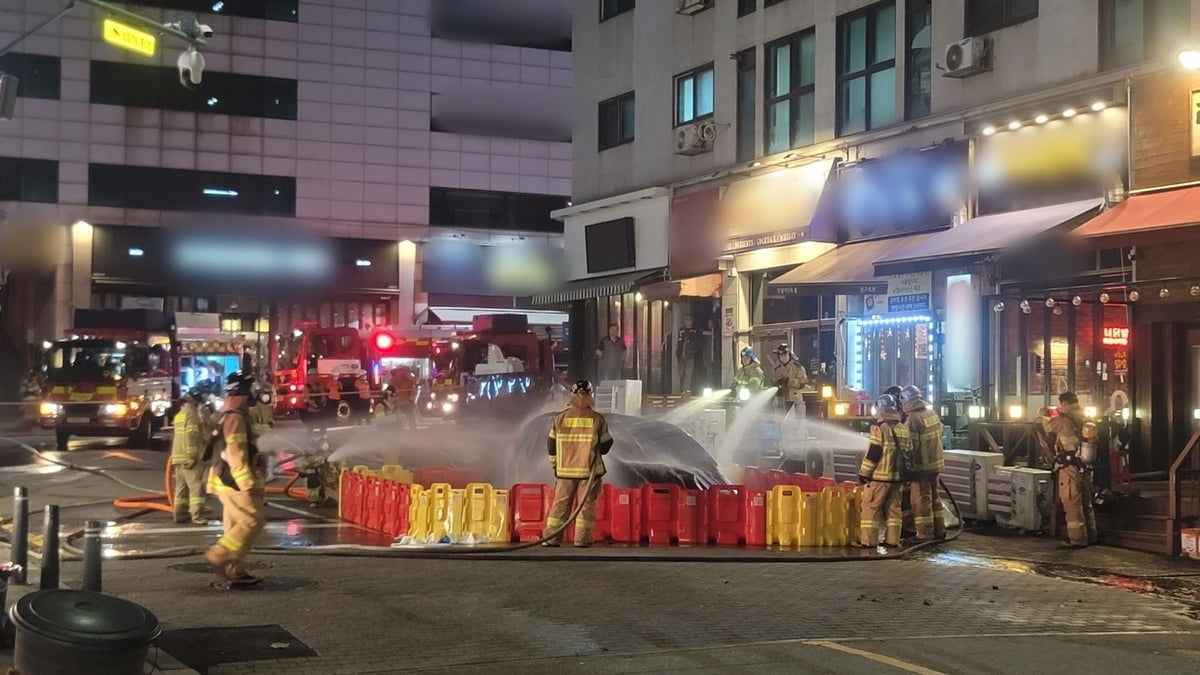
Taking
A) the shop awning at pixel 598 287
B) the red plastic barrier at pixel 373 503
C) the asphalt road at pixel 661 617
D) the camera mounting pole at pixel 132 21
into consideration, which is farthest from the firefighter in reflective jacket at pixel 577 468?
the shop awning at pixel 598 287

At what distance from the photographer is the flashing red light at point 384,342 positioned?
101ft

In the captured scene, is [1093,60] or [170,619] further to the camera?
[1093,60]

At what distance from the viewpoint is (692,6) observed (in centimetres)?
2506

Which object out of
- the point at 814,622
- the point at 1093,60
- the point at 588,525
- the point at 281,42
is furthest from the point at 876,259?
the point at 281,42

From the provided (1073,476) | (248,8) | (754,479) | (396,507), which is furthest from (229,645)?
(248,8)

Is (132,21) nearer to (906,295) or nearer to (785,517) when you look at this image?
(785,517)

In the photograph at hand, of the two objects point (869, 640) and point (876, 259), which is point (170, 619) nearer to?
point (869, 640)

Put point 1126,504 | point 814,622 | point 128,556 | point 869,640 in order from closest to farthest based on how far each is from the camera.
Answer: point 869,640, point 814,622, point 128,556, point 1126,504

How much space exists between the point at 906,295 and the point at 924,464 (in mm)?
7465

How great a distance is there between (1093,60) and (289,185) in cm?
3278

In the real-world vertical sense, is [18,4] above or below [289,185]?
above

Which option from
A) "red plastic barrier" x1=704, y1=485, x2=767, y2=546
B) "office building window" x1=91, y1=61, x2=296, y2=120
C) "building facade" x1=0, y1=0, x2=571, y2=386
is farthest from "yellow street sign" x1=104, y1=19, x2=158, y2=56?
"office building window" x1=91, y1=61, x2=296, y2=120

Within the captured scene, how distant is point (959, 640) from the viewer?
7.60 metres

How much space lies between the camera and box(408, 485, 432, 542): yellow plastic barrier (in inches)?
458
